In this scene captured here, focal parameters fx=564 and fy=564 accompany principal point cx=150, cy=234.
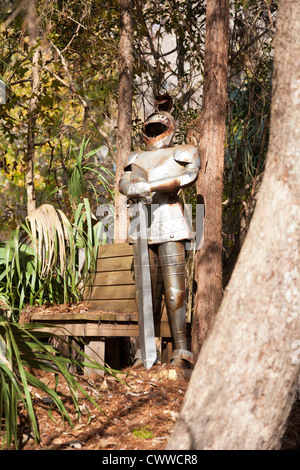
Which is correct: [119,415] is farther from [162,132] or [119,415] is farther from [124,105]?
[124,105]

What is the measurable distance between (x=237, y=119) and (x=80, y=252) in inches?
176

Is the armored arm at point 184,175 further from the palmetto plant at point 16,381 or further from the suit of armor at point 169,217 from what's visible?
the palmetto plant at point 16,381

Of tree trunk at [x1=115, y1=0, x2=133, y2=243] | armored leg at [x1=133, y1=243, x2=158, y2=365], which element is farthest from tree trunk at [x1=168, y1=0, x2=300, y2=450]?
tree trunk at [x1=115, y1=0, x2=133, y2=243]

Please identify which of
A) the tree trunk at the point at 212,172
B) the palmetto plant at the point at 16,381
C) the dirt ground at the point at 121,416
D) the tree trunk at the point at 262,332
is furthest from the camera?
the tree trunk at the point at 212,172

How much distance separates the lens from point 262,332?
213 cm

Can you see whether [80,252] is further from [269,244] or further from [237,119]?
[237,119]

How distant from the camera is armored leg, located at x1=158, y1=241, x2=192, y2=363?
401cm

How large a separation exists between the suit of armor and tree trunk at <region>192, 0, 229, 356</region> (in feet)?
1.32

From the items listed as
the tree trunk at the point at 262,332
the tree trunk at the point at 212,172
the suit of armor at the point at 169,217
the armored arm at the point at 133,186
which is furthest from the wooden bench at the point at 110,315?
the tree trunk at the point at 262,332

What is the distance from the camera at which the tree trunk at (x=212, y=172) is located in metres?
4.41

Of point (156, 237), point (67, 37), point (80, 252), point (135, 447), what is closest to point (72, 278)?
point (80, 252)

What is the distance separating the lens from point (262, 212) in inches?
88.7

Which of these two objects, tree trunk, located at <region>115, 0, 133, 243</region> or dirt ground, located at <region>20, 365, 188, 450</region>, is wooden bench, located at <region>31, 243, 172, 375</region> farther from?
tree trunk, located at <region>115, 0, 133, 243</region>

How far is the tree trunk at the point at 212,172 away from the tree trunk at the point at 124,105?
3.94 ft
